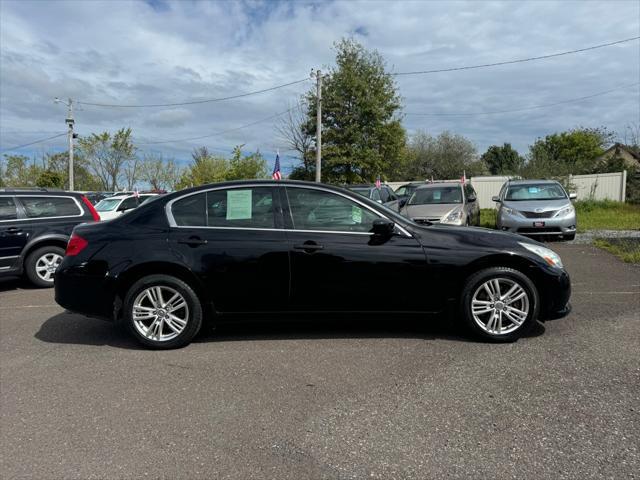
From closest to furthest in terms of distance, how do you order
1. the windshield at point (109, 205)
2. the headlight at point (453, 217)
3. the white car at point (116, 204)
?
the headlight at point (453, 217)
the white car at point (116, 204)
the windshield at point (109, 205)

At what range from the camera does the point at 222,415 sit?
10.8 feet

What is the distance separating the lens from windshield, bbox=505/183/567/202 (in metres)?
12.8

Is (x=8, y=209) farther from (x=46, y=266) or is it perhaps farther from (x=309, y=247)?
(x=309, y=247)

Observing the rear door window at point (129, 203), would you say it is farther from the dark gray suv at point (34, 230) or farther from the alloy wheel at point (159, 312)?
the alloy wheel at point (159, 312)

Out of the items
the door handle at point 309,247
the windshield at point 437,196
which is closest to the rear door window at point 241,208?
the door handle at point 309,247

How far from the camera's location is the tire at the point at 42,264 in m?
7.95

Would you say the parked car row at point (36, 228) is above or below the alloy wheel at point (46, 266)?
above

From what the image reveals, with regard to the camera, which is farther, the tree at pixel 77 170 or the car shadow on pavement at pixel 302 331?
the tree at pixel 77 170

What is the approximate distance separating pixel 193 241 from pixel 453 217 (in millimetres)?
7636

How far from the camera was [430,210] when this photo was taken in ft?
37.4

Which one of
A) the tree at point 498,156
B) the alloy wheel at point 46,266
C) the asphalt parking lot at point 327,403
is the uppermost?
the tree at point 498,156

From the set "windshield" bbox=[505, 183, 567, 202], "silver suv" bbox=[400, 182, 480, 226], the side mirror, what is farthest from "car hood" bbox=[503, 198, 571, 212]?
the side mirror

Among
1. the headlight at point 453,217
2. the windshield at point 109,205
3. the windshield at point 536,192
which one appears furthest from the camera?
the windshield at point 109,205

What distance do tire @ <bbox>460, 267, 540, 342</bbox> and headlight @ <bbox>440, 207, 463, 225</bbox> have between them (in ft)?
20.7
